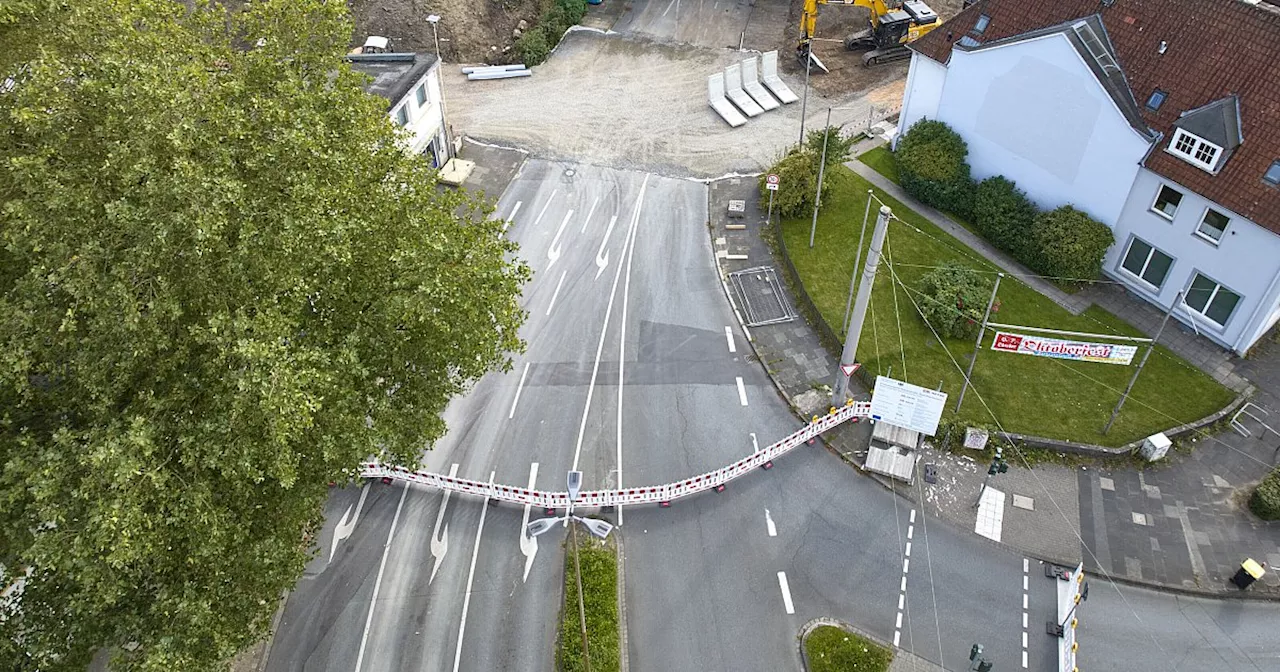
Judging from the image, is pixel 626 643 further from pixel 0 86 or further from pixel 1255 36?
pixel 1255 36

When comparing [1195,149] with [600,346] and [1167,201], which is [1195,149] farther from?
[600,346]

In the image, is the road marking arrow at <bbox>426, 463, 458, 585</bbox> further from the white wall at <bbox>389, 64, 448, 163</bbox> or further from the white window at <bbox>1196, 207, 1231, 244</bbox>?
the white window at <bbox>1196, 207, 1231, 244</bbox>

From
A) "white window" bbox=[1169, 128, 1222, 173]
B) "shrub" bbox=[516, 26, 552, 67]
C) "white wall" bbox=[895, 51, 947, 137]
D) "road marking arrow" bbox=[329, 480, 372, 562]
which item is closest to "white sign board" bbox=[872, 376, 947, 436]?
"white window" bbox=[1169, 128, 1222, 173]

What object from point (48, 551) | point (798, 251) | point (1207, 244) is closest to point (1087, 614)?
point (1207, 244)

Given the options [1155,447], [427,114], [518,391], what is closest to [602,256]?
[518,391]

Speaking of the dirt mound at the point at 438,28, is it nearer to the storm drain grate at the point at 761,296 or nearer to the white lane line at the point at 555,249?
the white lane line at the point at 555,249

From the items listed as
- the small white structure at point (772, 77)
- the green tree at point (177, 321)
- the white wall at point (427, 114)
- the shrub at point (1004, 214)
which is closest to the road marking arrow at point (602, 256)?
the white wall at point (427, 114)
